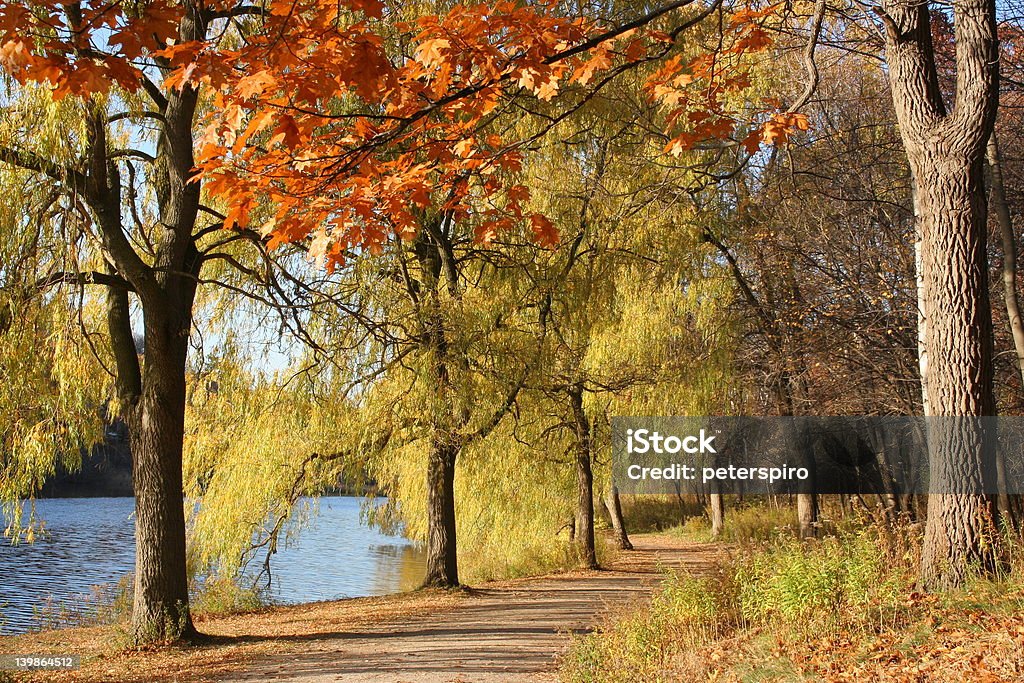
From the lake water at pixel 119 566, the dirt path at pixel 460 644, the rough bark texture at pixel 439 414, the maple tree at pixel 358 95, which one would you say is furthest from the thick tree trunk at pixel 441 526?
A: the maple tree at pixel 358 95

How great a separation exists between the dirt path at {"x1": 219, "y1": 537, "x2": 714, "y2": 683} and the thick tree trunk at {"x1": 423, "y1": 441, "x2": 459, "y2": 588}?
53 centimetres

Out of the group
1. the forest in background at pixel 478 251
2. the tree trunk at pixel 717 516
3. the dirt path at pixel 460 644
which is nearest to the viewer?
the forest in background at pixel 478 251

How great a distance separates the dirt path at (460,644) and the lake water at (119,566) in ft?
8.77

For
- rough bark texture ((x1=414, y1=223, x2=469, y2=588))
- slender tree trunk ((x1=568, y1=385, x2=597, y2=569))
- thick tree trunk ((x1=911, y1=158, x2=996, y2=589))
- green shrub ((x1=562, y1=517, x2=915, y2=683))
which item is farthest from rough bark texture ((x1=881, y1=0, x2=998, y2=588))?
slender tree trunk ((x1=568, y1=385, x2=597, y2=569))

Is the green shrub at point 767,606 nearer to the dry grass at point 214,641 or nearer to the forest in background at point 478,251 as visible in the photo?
the forest in background at point 478,251

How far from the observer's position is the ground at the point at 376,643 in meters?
6.81

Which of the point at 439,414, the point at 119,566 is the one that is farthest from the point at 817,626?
the point at 119,566

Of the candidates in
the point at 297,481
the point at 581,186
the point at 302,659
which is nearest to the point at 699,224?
the point at 581,186

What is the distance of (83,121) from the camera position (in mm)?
7180

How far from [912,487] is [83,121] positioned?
36.9 feet

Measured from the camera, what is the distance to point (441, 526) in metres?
12.0

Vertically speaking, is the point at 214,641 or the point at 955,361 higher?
the point at 955,361

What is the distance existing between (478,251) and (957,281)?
19.8ft

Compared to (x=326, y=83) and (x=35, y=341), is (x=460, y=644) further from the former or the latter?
(x=326, y=83)
